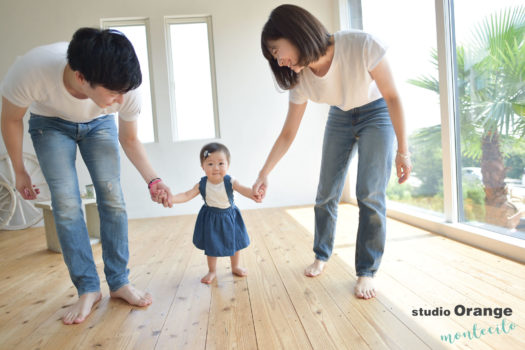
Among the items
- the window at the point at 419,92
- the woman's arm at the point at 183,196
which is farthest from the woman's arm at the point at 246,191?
the window at the point at 419,92

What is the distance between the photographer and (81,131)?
5.33ft

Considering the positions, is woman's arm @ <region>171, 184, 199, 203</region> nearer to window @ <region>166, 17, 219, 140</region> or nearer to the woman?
the woman

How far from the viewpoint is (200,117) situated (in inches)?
174

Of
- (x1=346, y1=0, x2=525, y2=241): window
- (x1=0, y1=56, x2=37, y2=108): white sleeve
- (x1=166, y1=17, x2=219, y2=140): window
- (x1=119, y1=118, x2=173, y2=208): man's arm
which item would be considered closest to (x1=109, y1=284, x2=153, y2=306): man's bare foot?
(x1=119, y1=118, x2=173, y2=208): man's arm

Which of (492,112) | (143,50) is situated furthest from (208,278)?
(143,50)

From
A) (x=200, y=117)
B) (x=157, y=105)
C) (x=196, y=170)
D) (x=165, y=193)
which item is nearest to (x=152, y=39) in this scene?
(x=157, y=105)

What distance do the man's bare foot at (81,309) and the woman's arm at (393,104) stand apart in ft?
4.66

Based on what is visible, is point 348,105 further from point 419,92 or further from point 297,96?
point 419,92

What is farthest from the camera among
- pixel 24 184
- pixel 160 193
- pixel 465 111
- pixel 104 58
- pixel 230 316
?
pixel 465 111

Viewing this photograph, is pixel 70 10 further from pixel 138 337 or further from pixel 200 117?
pixel 138 337

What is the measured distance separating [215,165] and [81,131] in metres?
0.64

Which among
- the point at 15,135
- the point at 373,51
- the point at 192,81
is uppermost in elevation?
the point at 192,81

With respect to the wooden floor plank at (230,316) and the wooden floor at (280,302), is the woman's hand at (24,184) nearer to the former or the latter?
the wooden floor at (280,302)

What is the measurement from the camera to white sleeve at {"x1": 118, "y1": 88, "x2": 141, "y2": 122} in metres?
1.54
